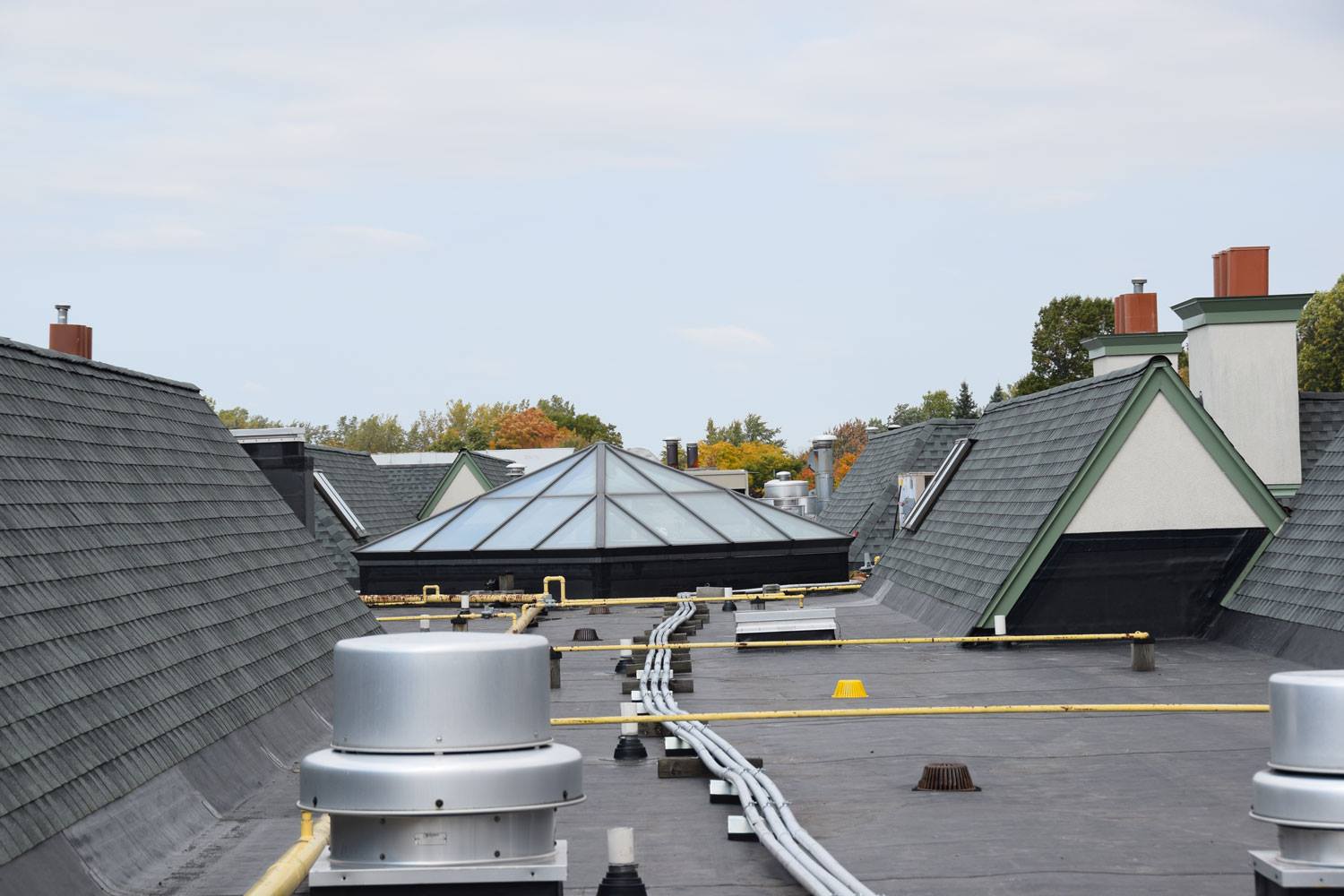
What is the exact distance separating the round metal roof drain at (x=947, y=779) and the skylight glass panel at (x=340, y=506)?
34.6 m

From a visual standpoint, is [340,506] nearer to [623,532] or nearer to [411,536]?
[411,536]

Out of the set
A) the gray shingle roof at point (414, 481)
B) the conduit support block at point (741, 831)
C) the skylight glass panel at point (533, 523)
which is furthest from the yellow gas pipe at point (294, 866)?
the gray shingle roof at point (414, 481)

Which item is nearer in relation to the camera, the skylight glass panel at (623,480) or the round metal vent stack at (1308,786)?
the round metal vent stack at (1308,786)

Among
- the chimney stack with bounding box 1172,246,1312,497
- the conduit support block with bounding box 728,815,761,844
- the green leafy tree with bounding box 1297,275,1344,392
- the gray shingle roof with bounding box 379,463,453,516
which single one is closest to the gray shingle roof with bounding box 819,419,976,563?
the chimney stack with bounding box 1172,246,1312,497

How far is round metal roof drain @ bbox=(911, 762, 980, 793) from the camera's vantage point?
36.7ft

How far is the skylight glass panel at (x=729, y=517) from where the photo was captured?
34719mm

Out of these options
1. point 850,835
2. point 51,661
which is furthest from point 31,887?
point 850,835

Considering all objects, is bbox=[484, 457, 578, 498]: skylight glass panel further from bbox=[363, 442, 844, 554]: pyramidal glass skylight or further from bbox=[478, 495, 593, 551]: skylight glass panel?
bbox=[478, 495, 593, 551]: skylight glass panel

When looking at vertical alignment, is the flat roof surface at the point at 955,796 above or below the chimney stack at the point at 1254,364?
below

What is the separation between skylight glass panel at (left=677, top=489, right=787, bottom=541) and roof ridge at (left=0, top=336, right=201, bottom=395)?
17893 mm

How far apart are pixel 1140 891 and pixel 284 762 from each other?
718 cm

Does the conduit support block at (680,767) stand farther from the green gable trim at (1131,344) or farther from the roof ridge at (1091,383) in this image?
the green gable trim at (1131,344)

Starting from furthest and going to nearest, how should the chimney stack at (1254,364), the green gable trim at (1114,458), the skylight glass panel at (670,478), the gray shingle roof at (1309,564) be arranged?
1. the skylight glass panel at (670,478)
2. the chimney stack at (1254,364)
3. the green gable trim at (1114,458)
4. the gray shingle roof at (1309,564)

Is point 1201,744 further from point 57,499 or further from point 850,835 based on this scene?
point 57,499
